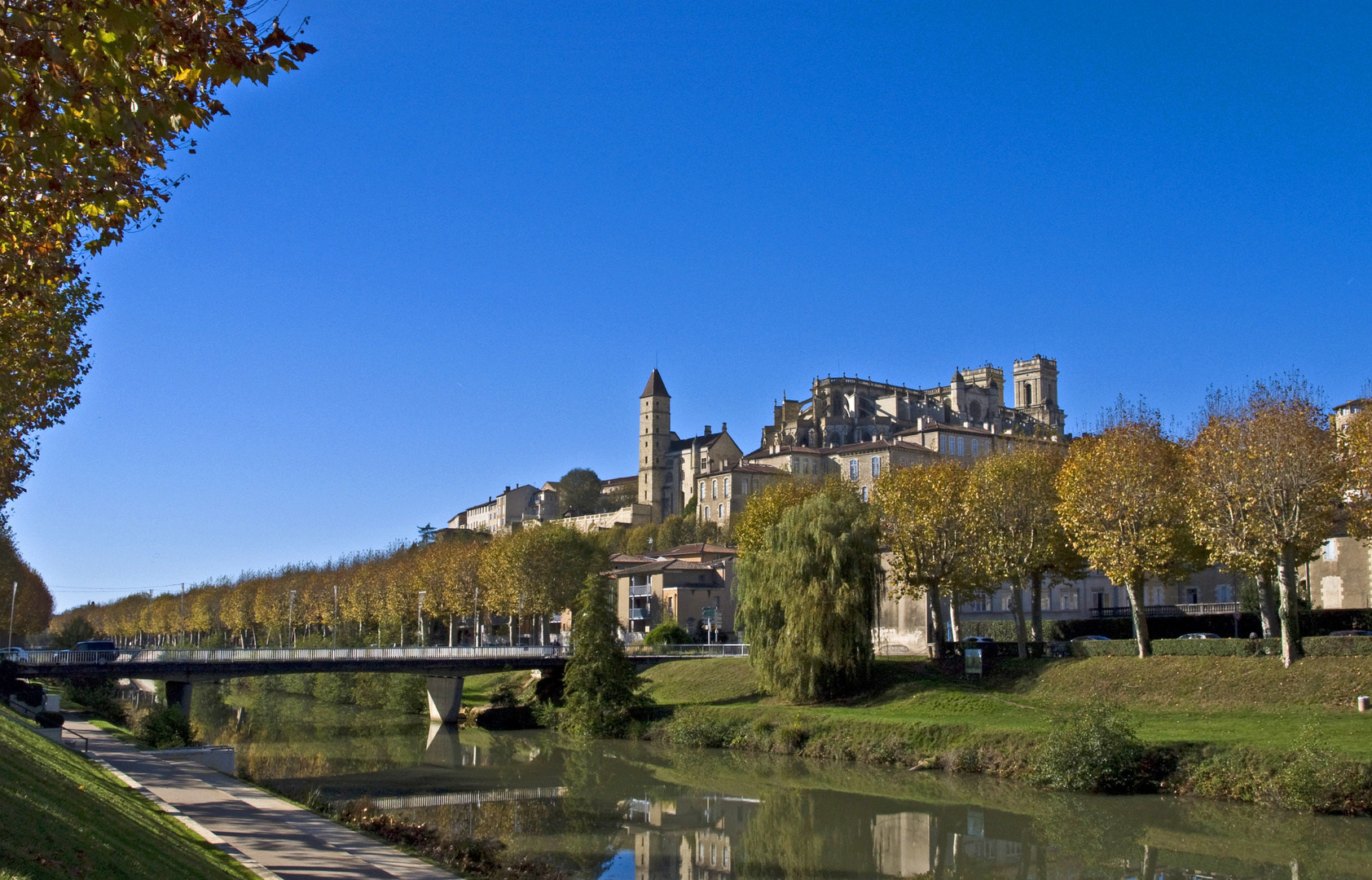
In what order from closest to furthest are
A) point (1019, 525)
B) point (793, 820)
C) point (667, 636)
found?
point (793, 820)
point (1019, 525)
point (667, 636)

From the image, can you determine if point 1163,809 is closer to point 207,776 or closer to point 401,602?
point 207,776

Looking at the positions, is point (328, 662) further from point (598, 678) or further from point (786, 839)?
point (786, 839)

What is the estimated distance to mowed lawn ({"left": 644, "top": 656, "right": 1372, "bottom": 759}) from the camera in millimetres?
32438

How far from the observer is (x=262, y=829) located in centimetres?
2125

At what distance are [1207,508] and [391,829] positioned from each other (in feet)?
91.0

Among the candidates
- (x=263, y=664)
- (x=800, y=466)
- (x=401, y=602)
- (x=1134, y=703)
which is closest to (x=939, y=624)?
(x=1134, y=703)

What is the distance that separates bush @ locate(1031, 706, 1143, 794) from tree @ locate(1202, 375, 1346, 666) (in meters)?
8.06

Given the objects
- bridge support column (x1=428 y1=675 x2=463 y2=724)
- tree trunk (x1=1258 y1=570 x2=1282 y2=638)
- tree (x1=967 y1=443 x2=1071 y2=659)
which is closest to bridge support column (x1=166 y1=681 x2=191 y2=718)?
bridge support column (x1=428 y1=675 x2=463 y2=724)

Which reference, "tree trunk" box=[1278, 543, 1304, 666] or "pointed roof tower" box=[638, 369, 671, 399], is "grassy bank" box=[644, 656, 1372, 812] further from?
"pointed roof tower" box=[638, 369, 671, 399]

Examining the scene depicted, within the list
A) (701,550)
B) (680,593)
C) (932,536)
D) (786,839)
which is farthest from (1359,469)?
(701,550)

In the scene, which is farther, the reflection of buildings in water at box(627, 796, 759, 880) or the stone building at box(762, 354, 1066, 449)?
the stone building at box(762, 354, 1066, 449)

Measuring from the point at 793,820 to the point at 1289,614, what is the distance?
1783cm

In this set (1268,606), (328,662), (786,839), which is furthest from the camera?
(328,662)

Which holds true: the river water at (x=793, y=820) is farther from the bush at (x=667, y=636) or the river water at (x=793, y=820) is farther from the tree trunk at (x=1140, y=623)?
the bush at (x=667, y=636)
